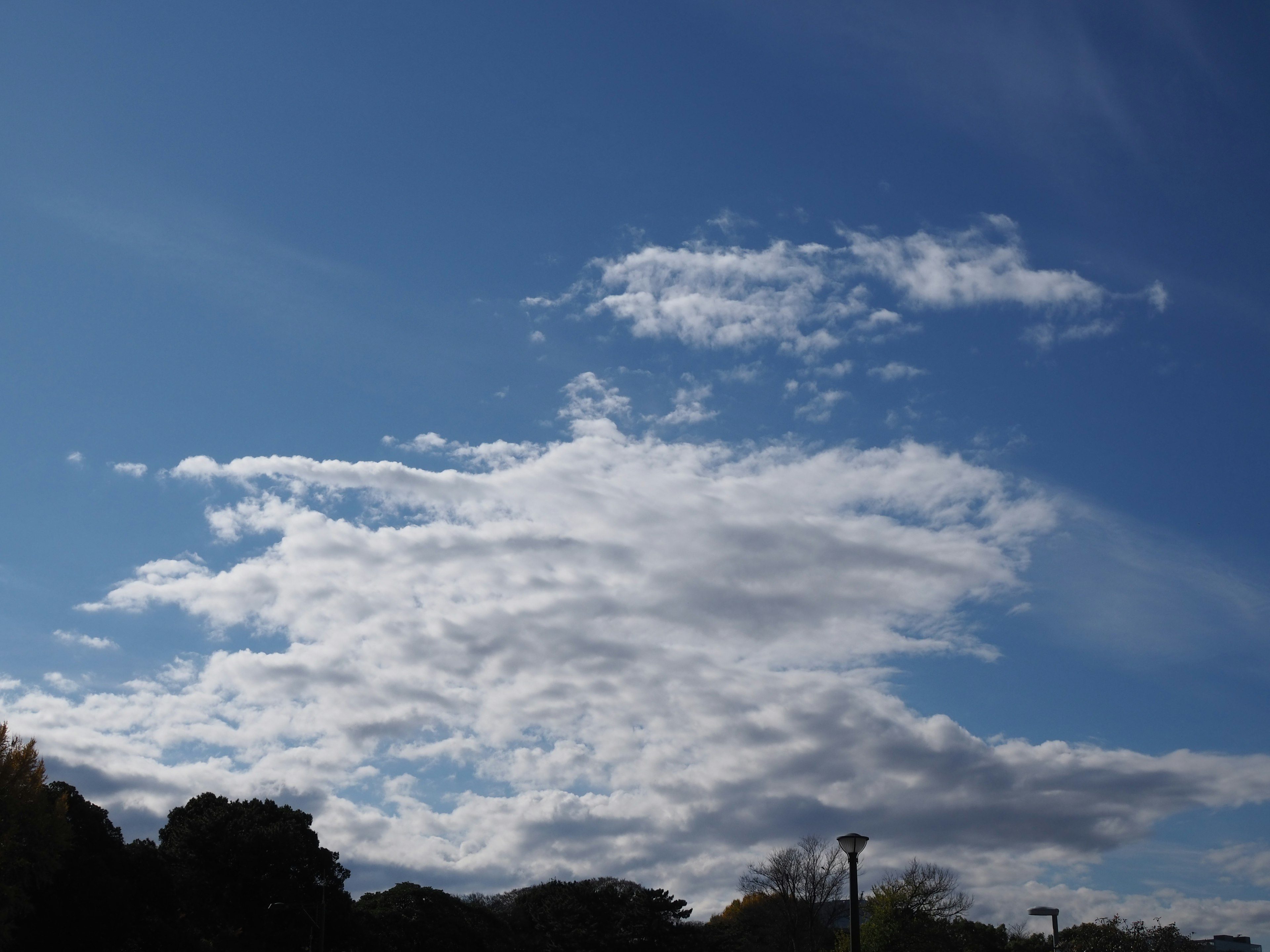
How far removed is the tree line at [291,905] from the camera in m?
42.5

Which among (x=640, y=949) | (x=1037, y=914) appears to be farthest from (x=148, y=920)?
(x=640, y=949)

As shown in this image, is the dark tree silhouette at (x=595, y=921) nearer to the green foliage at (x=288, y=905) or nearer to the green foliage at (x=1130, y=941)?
the green foliage at (x=288, y=905)

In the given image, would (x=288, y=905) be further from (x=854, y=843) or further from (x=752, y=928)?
(x=752, y=928)

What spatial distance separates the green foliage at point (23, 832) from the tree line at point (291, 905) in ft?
0.21

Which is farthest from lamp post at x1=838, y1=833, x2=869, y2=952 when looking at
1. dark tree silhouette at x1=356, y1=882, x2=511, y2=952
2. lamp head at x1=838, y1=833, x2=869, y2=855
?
dark tree silhouette at x1=356, y1=882, x2=511, y2=952

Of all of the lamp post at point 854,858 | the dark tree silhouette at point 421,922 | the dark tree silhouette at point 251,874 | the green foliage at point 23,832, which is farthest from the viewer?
the dark tree silhouette at point 421,922

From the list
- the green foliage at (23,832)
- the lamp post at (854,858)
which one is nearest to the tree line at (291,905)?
the green foliage at (23,832)

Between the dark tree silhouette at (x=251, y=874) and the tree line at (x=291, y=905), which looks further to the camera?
the dark tree silhouette at (x=251, y=874)

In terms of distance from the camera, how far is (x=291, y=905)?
58.0 m

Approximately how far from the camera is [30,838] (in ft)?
134

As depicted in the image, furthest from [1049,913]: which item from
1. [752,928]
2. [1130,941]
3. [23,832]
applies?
[752,928]

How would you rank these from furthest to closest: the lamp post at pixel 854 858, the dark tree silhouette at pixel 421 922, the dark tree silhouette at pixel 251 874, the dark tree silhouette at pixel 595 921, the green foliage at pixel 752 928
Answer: the green foliage at pixel 752 928 < the dark tree silhouette at pixel 595 921 < the dark tree silhouette at pixel 421 922 < the dark tree silhouette at pixel 251 874 < the lamp post at pixel 854 858

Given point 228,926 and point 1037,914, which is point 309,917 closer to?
point 228,926

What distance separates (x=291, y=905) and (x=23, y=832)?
66.4 feet
